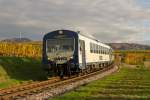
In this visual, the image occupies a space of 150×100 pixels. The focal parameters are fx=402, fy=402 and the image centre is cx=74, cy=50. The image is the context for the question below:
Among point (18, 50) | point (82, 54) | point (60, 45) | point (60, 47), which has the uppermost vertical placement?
point (18, 50)

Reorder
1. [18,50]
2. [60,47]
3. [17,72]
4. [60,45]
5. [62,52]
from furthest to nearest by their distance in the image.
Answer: [18,50]
[17,72]
[60,45]
[60,47]
[62,52]

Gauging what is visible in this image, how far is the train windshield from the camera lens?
31.0 m

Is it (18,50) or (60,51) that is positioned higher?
(18,50)

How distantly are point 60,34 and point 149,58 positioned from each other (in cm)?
8000

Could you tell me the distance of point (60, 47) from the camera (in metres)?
31.1

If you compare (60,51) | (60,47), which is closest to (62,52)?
(60,51)

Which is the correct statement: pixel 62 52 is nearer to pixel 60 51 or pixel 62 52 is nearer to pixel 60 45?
pixel 60 51

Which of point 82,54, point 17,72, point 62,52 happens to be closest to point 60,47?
point 62,52

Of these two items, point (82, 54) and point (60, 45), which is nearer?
point (60, 45)

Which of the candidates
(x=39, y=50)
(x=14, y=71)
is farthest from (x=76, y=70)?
(x=39, y=50)

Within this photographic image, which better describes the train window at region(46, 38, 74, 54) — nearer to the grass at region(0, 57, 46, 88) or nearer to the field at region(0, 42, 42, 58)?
the grass at region(0, 57, 46, 88)

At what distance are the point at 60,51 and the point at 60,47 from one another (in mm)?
362

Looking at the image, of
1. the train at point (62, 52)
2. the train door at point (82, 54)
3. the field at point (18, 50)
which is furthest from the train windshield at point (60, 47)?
the field at point (18, 50)

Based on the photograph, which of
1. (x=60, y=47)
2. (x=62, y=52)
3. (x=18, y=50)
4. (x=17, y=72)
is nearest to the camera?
(x=62, y=52)
